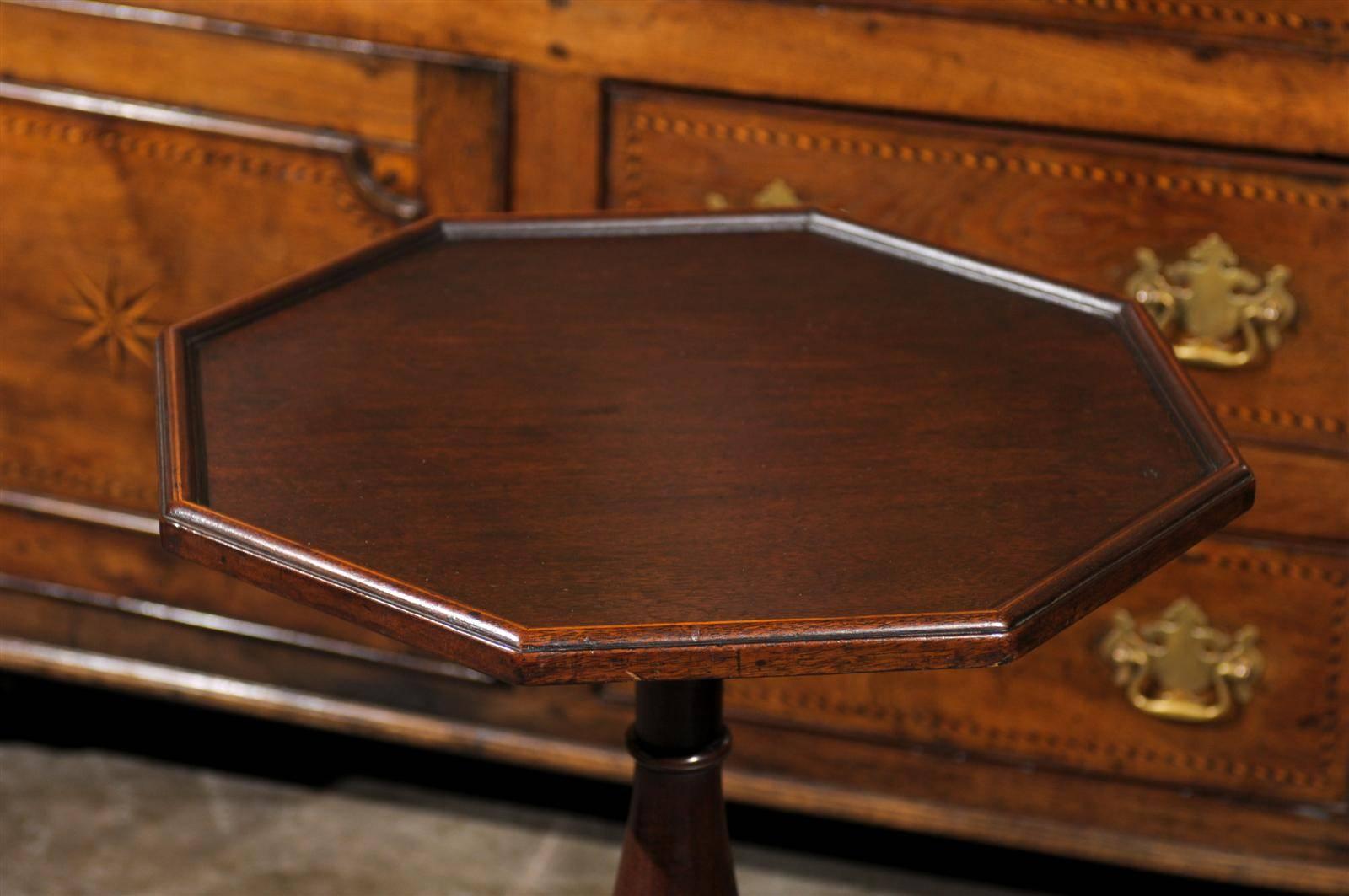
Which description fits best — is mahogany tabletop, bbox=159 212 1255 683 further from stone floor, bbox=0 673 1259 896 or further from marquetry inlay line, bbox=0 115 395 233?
stone floor, bbox=0 673 1259 896

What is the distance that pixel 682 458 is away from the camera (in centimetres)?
113

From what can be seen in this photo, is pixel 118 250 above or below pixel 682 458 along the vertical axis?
above

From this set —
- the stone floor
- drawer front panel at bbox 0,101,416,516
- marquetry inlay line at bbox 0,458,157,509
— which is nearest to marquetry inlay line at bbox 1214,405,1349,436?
the stone floor

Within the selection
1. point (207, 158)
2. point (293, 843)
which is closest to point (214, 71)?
point (207, 158)

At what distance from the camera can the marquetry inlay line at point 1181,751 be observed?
71.8 inches

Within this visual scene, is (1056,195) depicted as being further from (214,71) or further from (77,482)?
(77,482)

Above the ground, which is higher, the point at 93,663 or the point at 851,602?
the point at 851,602

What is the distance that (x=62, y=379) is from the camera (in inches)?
81.4

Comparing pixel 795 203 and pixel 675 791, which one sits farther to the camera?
pixel 795 203

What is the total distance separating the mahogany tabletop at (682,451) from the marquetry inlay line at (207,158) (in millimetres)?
470

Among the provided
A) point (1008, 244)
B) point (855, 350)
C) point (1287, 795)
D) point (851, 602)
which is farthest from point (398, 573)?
point (1287, 795)

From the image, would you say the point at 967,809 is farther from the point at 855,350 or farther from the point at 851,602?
the point at 851,602

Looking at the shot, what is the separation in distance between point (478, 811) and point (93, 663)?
1.62 feet

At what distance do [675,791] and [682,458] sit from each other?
0.27 metres
